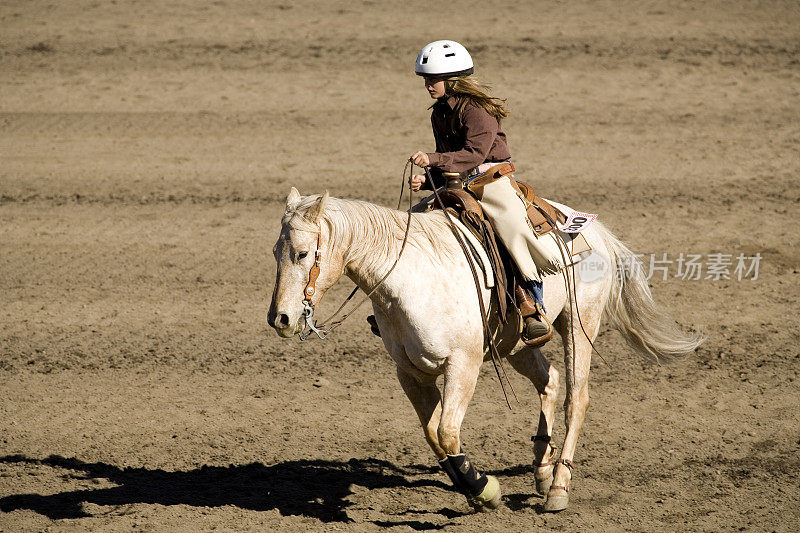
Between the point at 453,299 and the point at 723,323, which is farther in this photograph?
the point at 723,323

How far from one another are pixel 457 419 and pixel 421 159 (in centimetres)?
181

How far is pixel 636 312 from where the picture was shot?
7625 mm

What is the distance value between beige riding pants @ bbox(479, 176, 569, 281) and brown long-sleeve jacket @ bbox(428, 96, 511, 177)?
28cm

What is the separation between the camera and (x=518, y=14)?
17.7 meters

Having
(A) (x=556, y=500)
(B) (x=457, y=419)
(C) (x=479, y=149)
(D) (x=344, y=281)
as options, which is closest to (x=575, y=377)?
(A) (x=556, y=500)

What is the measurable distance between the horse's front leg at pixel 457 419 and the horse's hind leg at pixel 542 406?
3.31ft

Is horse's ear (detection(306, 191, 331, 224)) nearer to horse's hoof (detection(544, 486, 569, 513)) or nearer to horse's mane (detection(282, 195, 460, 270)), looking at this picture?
horse's mane (detection(282, 195, 460, 270))

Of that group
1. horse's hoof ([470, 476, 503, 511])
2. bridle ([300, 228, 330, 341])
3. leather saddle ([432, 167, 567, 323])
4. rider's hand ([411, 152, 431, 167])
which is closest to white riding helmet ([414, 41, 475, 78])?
rider's hand ([411, 152, 431, 167])

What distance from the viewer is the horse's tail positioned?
744 centimetres

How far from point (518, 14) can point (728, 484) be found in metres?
12.6

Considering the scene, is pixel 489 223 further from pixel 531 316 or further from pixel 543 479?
pixel 543 479

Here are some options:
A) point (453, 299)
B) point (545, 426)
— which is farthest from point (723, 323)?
point (453, 299)

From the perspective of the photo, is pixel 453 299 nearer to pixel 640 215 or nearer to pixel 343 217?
pixel 343 217

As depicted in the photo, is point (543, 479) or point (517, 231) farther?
point (543, 479)
